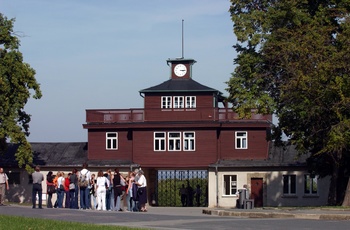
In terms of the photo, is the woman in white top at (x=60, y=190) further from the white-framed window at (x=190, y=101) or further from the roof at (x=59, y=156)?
the white-framed window at (x=190, y=101)

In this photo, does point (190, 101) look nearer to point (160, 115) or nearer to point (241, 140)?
point (160, 115)

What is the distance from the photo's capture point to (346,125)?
110 ft

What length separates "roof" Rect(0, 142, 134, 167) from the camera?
66.7 metres

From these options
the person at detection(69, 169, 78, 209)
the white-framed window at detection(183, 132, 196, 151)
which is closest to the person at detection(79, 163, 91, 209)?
the person at detection(69, 169, 78, 209)

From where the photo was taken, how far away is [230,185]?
6372cm

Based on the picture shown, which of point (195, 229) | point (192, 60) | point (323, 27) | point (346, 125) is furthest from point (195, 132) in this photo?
point (195, 229)

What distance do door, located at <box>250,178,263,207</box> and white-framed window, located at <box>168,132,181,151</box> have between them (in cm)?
639

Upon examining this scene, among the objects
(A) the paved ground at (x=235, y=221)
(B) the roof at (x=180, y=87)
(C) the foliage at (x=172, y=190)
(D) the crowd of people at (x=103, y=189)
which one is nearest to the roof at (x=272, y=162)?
(C) the foliage at (x=172, y=190)

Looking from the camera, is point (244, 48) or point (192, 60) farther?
point (192, 60)

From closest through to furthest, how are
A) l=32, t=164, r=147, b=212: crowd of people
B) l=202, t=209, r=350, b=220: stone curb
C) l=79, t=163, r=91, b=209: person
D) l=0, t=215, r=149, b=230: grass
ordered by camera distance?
l=0, t=215, r=149, b=230: grass → l=202, t=209, r=350, b=220: stone curb → l=32, t=164, r=147, b=212: crowd of people → l=79, t=163, r=91, b=209: person

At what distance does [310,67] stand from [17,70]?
26.3m

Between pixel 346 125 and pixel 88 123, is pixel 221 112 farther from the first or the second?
pixel 346 125

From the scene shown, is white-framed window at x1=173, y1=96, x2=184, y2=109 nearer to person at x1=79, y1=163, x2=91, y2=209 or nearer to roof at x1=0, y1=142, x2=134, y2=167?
roof at x1=0, y1=142, x2=134, y2=167

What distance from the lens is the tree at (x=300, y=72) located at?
113 ft
